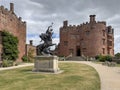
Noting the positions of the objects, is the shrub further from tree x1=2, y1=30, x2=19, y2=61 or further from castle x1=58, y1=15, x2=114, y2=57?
castle x1=58, y1=15, x2=114, y2=57

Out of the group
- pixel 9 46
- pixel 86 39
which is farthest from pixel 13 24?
pixel 86 39

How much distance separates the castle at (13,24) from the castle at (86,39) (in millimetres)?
20580

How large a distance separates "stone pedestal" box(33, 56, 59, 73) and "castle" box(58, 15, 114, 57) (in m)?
41.4

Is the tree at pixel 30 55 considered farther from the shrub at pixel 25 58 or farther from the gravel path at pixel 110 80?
the gravel path at pixel 110 80

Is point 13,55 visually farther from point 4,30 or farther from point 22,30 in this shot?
point 22,30

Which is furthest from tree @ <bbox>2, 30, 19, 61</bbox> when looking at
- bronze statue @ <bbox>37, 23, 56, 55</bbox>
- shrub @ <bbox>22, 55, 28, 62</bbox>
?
bronze statue @ <bbox>37, 23, 56, 55</bbox>

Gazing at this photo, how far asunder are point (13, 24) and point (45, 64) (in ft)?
75.3

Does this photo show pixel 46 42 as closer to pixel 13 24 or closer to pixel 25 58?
pixel 13 24

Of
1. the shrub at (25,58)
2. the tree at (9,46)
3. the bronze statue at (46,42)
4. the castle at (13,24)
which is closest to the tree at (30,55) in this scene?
the shrub at (25,58)

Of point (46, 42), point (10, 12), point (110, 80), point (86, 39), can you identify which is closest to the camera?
point (110, 80)

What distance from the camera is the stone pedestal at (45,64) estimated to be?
18781 millimetres

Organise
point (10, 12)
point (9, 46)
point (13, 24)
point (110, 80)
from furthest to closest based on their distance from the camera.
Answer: point (13, 24)
point (10, 12)
point (9, 46)
point (110, 80)

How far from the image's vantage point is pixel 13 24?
40.1 m

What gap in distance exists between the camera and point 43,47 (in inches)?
833
